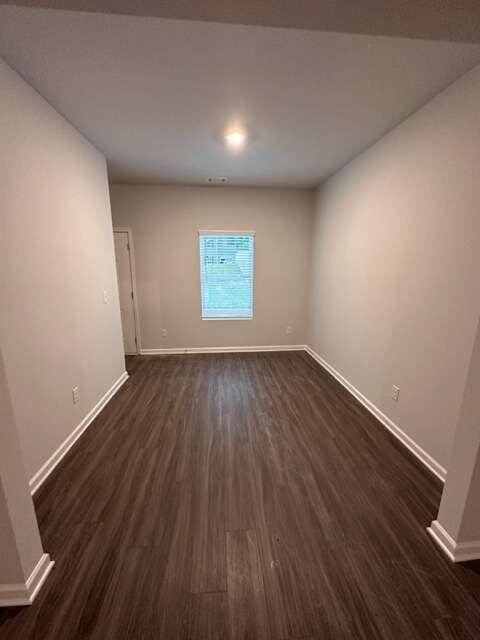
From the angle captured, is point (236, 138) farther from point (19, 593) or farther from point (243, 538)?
point (19, 593)

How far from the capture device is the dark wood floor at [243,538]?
1.04 meters

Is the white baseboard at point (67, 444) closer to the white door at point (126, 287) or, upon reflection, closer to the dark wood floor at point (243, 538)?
the dark wood floor at point (243, 538)

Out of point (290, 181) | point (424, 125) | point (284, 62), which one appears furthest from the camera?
point (290, 181)

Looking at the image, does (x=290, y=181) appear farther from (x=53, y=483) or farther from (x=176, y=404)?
(x=53, y=483)

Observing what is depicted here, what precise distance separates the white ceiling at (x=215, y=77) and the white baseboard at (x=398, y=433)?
2544 mm

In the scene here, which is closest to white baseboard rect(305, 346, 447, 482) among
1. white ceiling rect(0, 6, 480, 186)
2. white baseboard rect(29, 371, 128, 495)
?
white ceiling rect(0, 6, 480, 186)

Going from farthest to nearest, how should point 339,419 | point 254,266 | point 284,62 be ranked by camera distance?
point 254,266 < point 339,419 < point 284,62

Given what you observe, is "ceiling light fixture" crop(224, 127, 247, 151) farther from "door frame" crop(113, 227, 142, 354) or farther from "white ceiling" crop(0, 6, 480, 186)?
"door frame" crop(113, 227, 142, 354)

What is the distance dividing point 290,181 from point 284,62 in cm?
230

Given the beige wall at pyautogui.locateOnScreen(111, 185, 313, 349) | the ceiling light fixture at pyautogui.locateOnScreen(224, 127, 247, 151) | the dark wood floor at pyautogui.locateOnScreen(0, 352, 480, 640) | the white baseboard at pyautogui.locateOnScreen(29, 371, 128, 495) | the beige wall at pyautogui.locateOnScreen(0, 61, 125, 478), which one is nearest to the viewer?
the dark wood floor at pyautogui.locateOnScreen(0, 352, 480, 640)

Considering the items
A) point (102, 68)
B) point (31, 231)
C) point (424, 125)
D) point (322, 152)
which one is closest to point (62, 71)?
point (102, 68)

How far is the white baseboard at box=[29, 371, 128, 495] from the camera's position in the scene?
1.70 meters

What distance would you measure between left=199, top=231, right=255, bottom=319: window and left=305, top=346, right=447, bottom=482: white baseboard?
1868mm

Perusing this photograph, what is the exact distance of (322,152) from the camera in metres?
2.67
